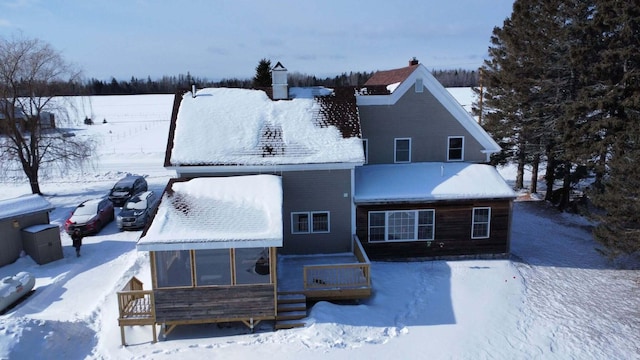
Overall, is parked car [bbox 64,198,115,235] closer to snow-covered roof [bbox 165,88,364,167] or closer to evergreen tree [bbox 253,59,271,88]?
snow-covered roof [bbox 165,88,364,167]

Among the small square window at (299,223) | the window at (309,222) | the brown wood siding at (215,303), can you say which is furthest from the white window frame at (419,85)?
the brown wood siding at (215,303)

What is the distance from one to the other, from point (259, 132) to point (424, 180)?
645 cm

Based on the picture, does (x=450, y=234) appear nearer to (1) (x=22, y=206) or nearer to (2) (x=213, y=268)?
(2) (x=213, y=268)

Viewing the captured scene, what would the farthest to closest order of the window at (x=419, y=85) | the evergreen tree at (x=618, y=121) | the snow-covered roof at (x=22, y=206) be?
the window at (x=419, y=85), the snow-covered roof at (x=22, y=206), the evergreen tree at (x=618, y=121)

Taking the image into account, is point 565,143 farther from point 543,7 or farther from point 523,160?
point 543,7

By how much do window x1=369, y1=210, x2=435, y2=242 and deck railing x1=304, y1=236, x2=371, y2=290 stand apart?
1.79 metres

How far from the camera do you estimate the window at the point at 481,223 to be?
53.1ft

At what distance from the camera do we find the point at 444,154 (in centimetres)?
1809

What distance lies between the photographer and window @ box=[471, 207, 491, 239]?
1617cm

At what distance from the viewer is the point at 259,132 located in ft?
54.0

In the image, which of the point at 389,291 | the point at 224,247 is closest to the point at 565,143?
the point at 389,291

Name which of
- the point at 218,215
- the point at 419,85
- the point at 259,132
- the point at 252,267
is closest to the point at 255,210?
the point at 218,215

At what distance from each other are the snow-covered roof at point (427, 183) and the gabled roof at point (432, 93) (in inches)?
48.6

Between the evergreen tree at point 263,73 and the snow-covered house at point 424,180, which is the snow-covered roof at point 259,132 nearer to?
the snow-covered house at point 424,180
